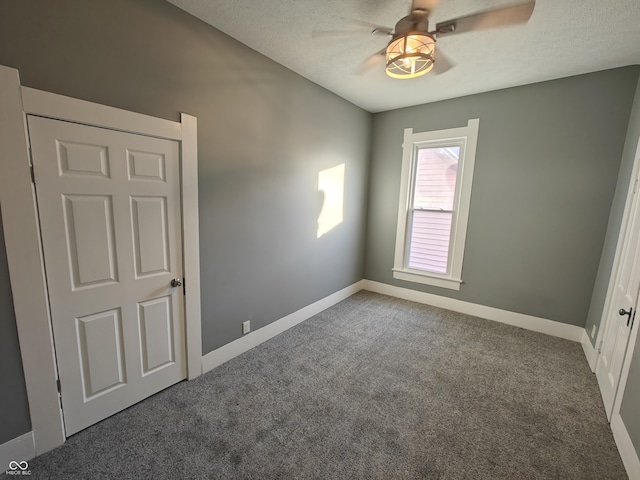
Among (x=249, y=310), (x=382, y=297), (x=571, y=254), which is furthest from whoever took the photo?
(x=382, y=297)

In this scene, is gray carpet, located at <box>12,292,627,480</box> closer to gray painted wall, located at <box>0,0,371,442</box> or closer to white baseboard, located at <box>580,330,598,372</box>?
white baseboard, located at <box>580,330,598,372</box>

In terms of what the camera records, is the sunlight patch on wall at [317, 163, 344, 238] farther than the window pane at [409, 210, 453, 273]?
No

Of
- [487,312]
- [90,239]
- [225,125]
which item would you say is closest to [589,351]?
[487,312]

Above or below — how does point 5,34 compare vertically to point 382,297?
above

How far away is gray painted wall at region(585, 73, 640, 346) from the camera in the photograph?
2.35 metres

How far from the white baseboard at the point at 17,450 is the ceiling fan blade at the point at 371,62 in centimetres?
334

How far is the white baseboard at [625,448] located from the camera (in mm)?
1425

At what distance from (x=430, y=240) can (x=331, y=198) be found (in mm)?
1572

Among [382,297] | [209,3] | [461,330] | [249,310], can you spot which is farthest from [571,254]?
[209,3]

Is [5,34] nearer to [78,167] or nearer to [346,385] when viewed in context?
[78,167]

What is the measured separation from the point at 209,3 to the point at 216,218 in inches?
57.9

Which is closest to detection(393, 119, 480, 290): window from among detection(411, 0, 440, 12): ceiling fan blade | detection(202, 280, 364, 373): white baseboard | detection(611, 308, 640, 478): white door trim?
detection(202, 280, 364, 373): white baseboard

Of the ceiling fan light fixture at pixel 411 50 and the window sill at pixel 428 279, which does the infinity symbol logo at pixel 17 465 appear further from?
the window sill at pixel 428 279

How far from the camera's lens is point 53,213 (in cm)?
144
